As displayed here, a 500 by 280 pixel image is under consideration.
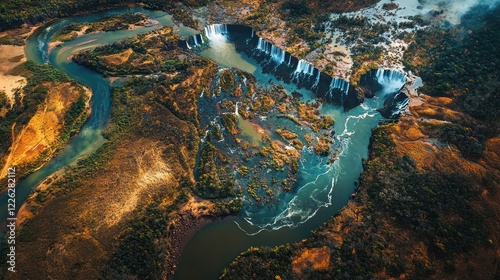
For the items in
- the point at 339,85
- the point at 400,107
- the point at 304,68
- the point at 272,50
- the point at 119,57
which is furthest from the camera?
the point at 272,50

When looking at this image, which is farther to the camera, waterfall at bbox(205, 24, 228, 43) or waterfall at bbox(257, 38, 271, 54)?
waterfall at bbox(205, 24, 228, 43)

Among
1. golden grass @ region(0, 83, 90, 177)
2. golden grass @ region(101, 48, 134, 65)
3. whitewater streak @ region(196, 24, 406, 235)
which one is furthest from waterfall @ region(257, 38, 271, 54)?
golden grass @ region(0, 83, 90, 177)

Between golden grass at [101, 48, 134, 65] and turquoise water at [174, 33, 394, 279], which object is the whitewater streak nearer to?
turquoise water at [174, 33, 394, 279]

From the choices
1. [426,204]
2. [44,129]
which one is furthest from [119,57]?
[426,204]

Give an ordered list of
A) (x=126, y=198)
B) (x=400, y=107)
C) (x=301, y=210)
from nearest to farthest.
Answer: (x=126, y=198) → (x=301, y=210) → (x=400, y=107)

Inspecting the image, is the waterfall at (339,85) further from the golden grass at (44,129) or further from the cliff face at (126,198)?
the golden grass at (44,129)

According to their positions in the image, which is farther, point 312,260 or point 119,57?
point 119,57

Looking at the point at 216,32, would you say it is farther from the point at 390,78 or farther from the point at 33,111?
the point at 33,111
